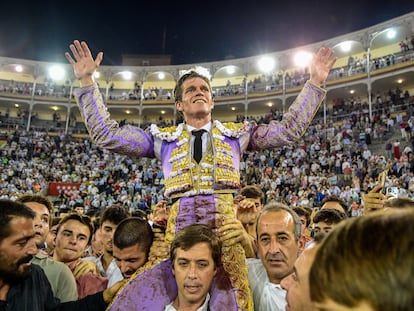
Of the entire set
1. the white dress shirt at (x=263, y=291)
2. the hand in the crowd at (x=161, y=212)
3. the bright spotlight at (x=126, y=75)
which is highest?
the bright spotlight at (x=126, y=75)

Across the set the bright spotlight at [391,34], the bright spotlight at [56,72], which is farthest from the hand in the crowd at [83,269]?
the bright spotlight at [56,72]

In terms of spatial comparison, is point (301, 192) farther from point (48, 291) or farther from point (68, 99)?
point (68, 99)

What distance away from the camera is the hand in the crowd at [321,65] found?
94.7 inches

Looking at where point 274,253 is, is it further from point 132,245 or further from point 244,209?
point 132,245

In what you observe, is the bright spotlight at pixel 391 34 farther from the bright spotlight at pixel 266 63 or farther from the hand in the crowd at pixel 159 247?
the hand in the crowd at pixel 159 247

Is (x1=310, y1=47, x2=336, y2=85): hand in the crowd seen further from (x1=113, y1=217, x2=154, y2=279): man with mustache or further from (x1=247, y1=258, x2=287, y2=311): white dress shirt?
(x1=113, y1=217, x2=154, y2=279): man with mustache

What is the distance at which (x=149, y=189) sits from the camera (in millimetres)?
18375

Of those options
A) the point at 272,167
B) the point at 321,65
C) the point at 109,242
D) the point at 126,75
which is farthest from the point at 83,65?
the point at 126,75

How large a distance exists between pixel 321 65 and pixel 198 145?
3.25ft

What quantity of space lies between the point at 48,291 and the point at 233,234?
110cm

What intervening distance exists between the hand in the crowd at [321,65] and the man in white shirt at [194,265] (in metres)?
1.24

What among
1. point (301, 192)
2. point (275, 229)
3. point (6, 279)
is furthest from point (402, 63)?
point (6, 279)

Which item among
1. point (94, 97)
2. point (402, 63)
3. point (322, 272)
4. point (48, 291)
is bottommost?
point (48, 291)

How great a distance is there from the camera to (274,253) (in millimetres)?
Answer: 2418
